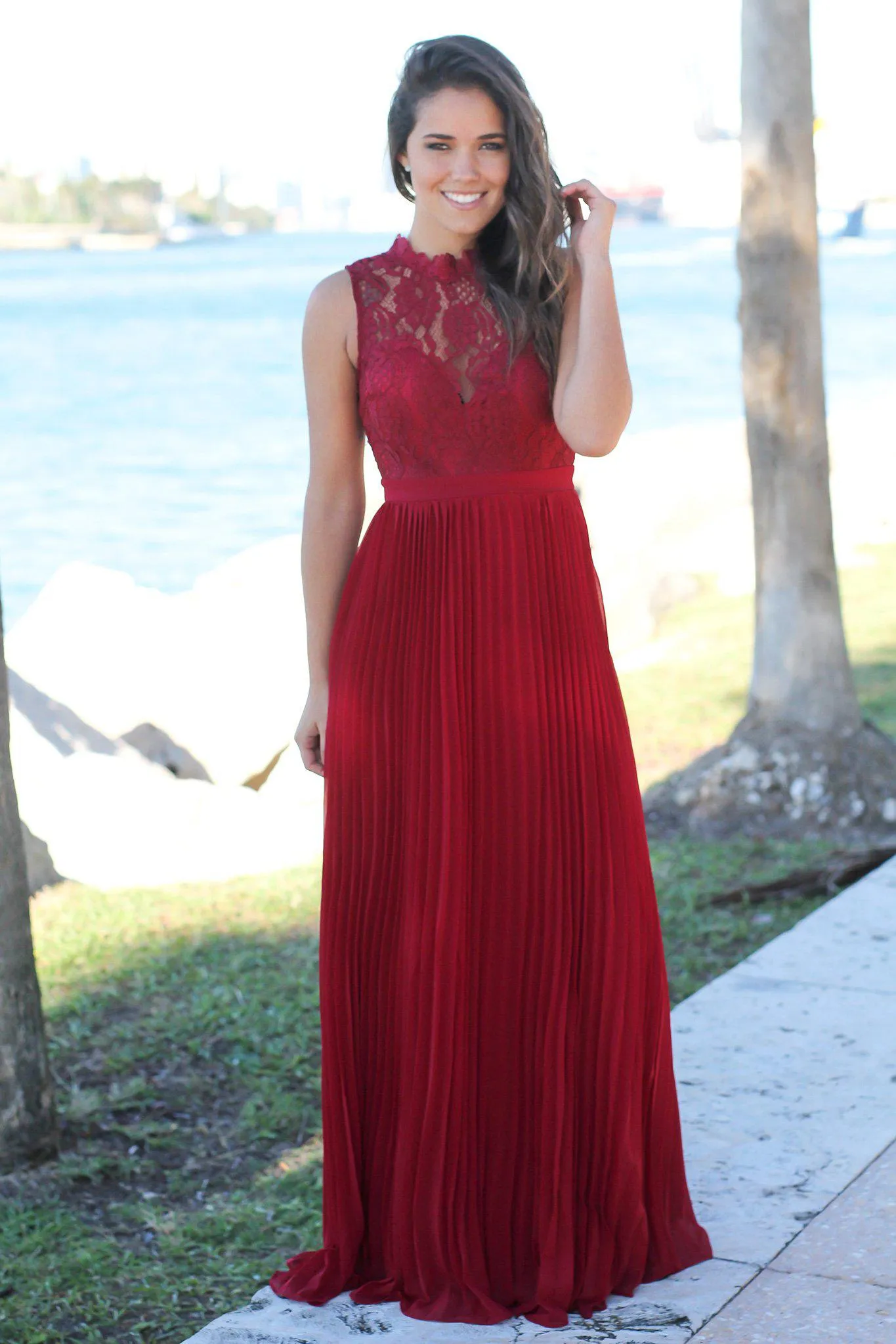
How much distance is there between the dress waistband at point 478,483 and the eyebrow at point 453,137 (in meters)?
0.46

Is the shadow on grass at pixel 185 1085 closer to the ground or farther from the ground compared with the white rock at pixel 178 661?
closer to the ground

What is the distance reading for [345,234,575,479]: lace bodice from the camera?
224 cm

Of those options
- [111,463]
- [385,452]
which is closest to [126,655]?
[385,452]

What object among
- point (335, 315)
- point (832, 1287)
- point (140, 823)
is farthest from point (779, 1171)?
point (140, 823)

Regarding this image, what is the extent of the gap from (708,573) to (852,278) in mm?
54640

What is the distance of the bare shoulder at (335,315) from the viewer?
2307mm

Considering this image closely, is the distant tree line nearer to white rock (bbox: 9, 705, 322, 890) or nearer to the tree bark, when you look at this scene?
white rock (bbox: 9, 705, 322, 890)

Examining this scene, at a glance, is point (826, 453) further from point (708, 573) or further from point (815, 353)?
point (708, 573)

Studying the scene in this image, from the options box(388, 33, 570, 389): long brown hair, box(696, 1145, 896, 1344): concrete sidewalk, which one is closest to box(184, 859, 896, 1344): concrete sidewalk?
box(696, 1145, 896, 1344): concrete sidewalk

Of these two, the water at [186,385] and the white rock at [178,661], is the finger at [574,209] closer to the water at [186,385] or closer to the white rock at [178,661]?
the white rock at [178,661]

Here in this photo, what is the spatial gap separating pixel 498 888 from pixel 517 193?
98cm

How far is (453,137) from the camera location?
2.22 m

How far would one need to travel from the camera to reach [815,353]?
5016 millimetres

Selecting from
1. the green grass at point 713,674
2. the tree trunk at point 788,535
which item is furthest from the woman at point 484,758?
the green grass at point 713,674
